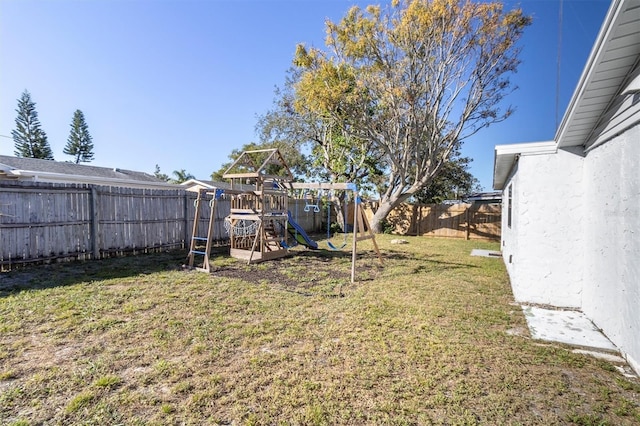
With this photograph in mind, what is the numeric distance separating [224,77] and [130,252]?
817cm

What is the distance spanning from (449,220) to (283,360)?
12980mm

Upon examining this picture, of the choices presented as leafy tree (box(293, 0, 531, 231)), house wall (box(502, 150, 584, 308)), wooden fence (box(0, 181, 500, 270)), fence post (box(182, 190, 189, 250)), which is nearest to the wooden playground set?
fence post (box(182, 190, 189, 250))

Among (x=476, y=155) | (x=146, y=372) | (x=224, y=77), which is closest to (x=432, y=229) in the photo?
(x=476, y=155)

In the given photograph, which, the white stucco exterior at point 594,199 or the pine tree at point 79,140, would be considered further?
the pine tree at point 79,140

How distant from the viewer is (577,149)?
4293mm

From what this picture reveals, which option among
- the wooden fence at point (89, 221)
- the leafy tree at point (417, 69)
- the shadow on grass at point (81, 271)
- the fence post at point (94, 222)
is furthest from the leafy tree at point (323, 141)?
the shadow on grass at point (81, 271)

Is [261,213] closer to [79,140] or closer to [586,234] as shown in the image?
[586,234]

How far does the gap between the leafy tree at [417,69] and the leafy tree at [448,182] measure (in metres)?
4.73

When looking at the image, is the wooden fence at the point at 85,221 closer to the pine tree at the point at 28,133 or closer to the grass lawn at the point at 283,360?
the grass lawn at the point at 283,360

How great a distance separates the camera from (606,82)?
271 cm

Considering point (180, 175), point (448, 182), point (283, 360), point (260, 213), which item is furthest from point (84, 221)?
point (180, 175)

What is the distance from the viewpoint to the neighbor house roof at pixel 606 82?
1.93 metres

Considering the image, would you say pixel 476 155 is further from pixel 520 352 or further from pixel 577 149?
pixel 520 352

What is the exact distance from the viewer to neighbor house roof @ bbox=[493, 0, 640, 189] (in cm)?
193
